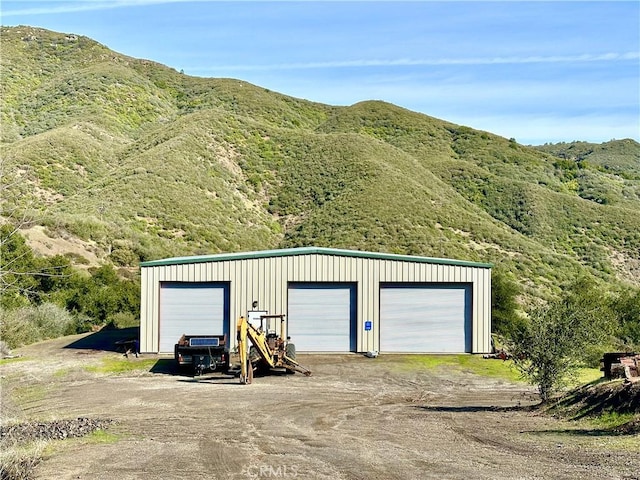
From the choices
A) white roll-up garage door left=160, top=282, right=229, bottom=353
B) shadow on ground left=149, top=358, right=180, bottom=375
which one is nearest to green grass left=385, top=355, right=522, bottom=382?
white roll-up garage door left=160, top=282, right=229, bottom=353

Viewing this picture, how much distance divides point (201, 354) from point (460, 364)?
9.91 metres

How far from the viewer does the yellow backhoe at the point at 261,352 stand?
26.3 m

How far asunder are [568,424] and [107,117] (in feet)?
293

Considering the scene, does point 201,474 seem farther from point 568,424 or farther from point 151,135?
point 151,135

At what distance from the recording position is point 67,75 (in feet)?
381

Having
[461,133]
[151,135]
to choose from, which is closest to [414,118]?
[461,133]

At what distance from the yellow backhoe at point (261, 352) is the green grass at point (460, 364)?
424 cm

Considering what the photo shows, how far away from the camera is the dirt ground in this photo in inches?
567

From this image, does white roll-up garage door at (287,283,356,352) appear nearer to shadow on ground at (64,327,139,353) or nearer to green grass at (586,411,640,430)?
shadow on ground at (64,327,139,353)

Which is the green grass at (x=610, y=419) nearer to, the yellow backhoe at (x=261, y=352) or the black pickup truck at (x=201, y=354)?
the yellow backhoe at (x=261, y=352)

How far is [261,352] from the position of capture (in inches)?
1084

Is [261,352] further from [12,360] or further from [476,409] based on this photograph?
[12,360]

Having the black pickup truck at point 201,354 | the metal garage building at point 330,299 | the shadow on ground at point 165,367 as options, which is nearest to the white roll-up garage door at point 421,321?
the metal garage building at point 330,299

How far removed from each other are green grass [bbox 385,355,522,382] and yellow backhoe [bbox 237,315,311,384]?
13.9 ft
